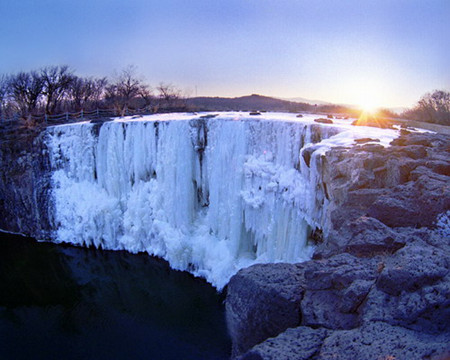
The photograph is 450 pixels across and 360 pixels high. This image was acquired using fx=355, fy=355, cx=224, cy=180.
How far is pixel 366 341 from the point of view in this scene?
3312 millimetres

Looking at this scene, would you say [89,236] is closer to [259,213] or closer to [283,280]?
[259,213]

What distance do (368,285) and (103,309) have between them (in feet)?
33.5

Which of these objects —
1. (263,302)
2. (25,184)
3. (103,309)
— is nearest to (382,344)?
(263,302)

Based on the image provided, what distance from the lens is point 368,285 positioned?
3.99m

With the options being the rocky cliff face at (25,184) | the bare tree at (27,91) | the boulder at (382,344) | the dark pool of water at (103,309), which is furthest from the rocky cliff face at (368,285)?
the bare tree at (27,91)

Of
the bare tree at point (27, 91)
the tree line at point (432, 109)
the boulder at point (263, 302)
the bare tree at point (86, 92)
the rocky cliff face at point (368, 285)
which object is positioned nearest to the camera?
the rocky cliff face at point (368, 285)

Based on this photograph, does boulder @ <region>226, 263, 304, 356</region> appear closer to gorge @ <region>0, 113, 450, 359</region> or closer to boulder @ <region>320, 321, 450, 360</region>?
gorge @ <region>0, 113, 450, 359</region>

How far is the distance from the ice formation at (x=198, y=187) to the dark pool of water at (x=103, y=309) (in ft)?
3.10

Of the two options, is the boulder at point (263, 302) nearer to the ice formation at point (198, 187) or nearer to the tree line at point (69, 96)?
the ice formation at point (198, 187)

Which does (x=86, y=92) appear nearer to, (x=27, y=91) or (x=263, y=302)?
(x=27, y=91)

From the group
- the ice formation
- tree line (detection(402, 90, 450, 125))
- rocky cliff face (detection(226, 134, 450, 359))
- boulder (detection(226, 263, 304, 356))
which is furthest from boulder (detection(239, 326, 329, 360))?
tree line (detection(402, 90, 450, 125))

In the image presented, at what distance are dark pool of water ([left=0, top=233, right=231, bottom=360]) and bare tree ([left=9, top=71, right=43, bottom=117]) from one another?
626 inches

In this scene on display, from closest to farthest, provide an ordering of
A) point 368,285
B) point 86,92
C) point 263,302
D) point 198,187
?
point 368,285 < point 263,302 < point 198,187 < point 86,92

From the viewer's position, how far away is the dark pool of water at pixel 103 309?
9.84 metres
